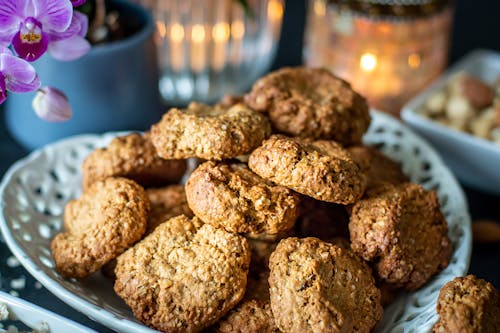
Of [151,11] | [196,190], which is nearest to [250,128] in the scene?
[196,190]

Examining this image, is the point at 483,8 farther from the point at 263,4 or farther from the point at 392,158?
the point at 392,158

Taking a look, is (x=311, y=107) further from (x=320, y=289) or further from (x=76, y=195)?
(x=76, y=195)

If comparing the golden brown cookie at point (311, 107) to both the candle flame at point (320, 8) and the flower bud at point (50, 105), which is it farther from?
the candle flame at point (320, 8)

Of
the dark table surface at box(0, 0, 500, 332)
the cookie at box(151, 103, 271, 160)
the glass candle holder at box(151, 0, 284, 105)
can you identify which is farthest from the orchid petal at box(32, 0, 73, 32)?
the glass candle holder at box(151, 0, 284, 105)

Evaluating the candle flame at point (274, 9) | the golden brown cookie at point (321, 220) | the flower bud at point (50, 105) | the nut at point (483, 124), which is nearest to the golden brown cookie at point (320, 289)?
the golden brown cookie at point (321, 220)

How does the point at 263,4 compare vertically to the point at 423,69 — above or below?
above

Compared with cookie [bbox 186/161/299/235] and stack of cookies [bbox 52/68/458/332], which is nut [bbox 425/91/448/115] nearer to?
stack of cookies [bbox 52/68/458/332]

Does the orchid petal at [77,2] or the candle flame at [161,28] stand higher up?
the orchid petal at [77,2]

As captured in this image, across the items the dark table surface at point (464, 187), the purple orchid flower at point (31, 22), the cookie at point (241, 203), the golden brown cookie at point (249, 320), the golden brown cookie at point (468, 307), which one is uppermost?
the purple orchid flower at point (31, 22)
